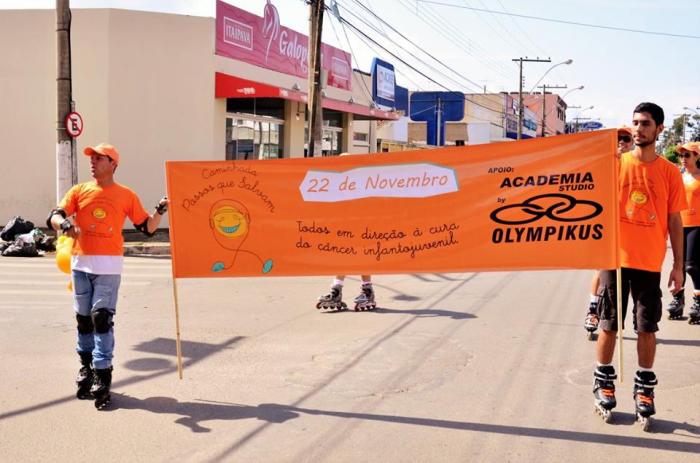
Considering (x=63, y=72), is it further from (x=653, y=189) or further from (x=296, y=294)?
(x=653, y=189)

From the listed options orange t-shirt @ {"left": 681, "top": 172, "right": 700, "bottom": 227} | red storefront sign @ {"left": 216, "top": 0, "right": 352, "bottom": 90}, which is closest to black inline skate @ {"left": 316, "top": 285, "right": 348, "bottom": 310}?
orange t-shirt @ {"left": 681, "top": 172, "right": 700, "bottom": 227}

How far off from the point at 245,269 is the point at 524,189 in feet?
6.93

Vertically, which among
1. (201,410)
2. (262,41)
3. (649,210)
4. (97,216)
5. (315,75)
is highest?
(262,41)

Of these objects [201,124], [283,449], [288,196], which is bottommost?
[283,449]

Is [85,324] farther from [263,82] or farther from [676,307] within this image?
[263,82]

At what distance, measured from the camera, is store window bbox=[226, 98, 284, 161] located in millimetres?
20953

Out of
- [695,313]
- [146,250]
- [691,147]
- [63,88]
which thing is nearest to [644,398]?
[695,313]

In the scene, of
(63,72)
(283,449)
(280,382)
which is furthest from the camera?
(63,72)

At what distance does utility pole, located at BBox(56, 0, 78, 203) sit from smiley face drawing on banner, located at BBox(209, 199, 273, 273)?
1038 cm

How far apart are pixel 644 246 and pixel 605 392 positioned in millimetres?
990

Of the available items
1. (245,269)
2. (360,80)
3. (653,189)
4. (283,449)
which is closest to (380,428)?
(283,449)

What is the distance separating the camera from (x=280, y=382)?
5.82 m

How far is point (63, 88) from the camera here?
579 inches

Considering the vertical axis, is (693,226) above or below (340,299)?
above
